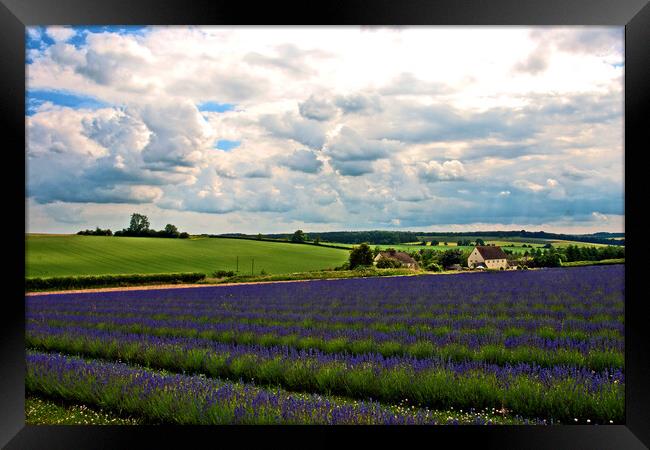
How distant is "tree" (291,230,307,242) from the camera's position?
17.5ft

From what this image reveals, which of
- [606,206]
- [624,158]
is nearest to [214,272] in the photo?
[606,206]

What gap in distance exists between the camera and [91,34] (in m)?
4.52

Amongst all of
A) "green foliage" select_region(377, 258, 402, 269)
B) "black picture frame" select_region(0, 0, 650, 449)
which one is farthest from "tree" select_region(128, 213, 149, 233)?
"green foliage" select_region(377, 258, 402, 269)

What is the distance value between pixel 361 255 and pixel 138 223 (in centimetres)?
316

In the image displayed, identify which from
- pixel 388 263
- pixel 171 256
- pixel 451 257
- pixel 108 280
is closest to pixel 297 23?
pixel 451 257

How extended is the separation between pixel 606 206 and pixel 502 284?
3075 millimetres

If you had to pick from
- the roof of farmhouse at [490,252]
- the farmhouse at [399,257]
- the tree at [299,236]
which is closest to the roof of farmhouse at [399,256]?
the farmhouse at [399,257]

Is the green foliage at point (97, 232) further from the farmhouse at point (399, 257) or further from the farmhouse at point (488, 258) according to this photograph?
the farmhouse at point (488, 258)

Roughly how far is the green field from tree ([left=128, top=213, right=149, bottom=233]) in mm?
807

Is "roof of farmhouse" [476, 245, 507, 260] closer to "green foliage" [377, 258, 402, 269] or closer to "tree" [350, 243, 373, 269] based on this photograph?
"green foliage" [377, 258, 402, 269]

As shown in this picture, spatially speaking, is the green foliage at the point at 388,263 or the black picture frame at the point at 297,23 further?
the green foliage at the point at 388,263

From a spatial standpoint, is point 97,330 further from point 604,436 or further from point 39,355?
point 604,436

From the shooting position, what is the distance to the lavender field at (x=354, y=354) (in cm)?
312

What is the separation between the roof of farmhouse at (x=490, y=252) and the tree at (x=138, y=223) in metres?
3.73
